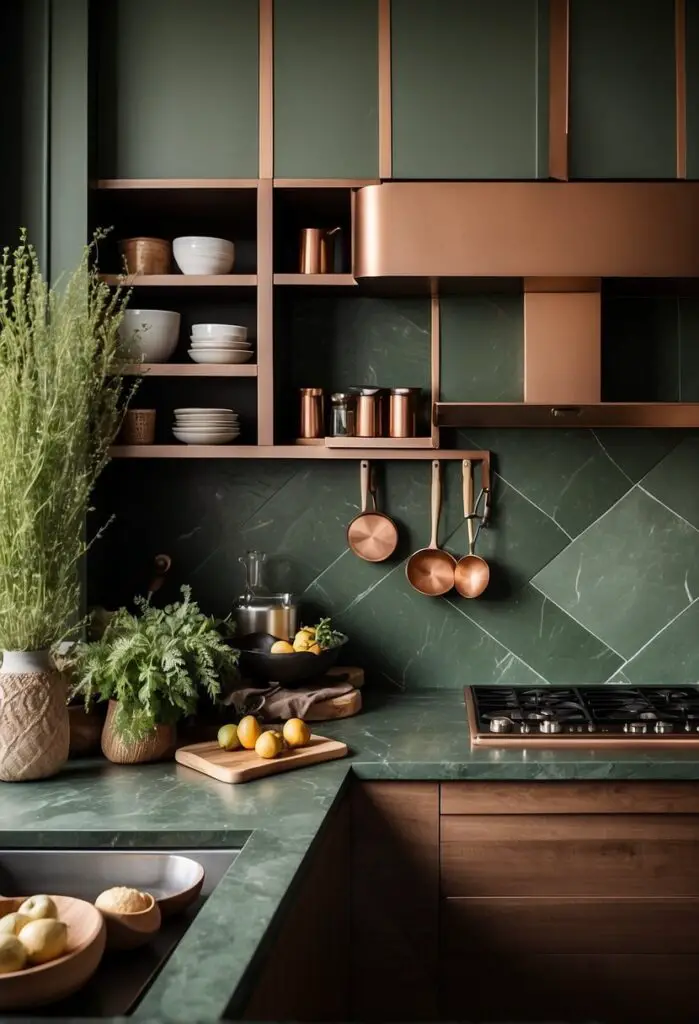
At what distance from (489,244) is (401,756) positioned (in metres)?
1.22

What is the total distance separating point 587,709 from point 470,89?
5.10 ft

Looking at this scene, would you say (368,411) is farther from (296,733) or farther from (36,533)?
(36,533)

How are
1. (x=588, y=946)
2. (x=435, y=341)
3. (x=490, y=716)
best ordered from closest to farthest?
(x=588, y=946) < (x=490, y=716) < (x=435, y=341)

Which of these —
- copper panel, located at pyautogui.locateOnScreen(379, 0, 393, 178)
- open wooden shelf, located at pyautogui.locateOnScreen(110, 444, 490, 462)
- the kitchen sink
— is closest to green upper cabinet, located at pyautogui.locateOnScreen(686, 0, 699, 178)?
copper panel, located at pyautogui.locateOnScreen(379, 0, 393, 178)

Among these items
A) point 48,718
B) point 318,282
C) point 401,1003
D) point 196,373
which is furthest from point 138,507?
point 401,1003

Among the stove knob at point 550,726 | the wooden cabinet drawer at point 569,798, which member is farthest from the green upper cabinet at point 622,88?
the wooden cabinet drawer at point 569,798

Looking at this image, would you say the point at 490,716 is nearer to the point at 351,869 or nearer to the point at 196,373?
the point at 351,869

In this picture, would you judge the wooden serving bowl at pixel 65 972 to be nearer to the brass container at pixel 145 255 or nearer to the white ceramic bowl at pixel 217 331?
the white ceramic bowl at pixel 217 331

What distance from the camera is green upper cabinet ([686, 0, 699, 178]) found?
2.70 metres

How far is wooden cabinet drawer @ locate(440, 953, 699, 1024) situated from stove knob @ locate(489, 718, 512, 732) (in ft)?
1.54

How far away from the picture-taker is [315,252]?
2.85 metres

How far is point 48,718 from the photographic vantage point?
2.11 m

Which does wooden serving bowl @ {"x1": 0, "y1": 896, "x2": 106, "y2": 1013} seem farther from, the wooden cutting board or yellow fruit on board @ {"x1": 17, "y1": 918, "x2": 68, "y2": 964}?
the wooden cutting board

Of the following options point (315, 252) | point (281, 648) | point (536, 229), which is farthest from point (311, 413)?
point (536, 229)
